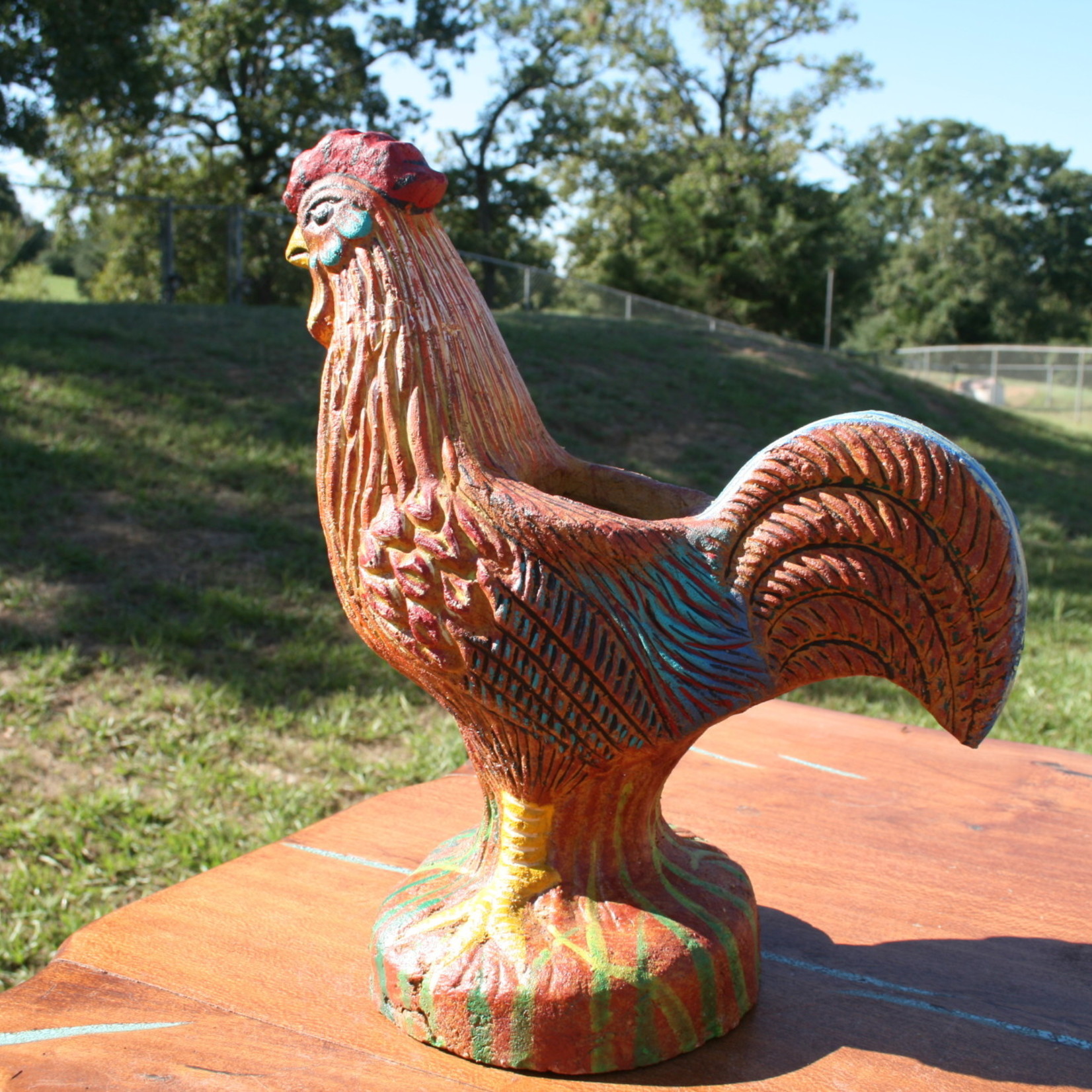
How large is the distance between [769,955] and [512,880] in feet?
1.50

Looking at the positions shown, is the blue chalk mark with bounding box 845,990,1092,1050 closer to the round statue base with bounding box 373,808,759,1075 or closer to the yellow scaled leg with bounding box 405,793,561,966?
the round statue base with bounding box 373,808,759,1075

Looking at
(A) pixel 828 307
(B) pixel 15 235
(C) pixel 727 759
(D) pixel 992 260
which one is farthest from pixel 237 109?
(D) pixel 992 260

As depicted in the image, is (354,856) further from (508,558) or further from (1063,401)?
(1063,401)

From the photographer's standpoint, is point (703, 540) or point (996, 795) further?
point (996, 795)

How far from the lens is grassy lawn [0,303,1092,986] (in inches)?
106

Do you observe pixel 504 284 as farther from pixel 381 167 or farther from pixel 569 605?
pixel 569 605

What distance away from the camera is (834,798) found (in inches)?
77.6

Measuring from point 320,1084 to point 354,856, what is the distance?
1.99ft

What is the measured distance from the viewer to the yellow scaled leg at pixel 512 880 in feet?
4.01

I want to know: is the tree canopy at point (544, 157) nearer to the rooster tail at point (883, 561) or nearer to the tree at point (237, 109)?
the tree at point (237, 109)

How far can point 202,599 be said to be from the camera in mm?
3873

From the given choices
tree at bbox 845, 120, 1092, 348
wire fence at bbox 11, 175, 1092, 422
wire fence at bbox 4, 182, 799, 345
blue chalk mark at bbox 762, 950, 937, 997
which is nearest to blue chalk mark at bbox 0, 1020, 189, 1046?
blue chalk mark at bbox 762, 950, 937, 997

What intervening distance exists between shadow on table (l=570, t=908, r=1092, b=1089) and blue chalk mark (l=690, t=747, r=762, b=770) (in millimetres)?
602

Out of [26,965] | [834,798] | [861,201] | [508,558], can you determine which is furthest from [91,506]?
[861,201]
